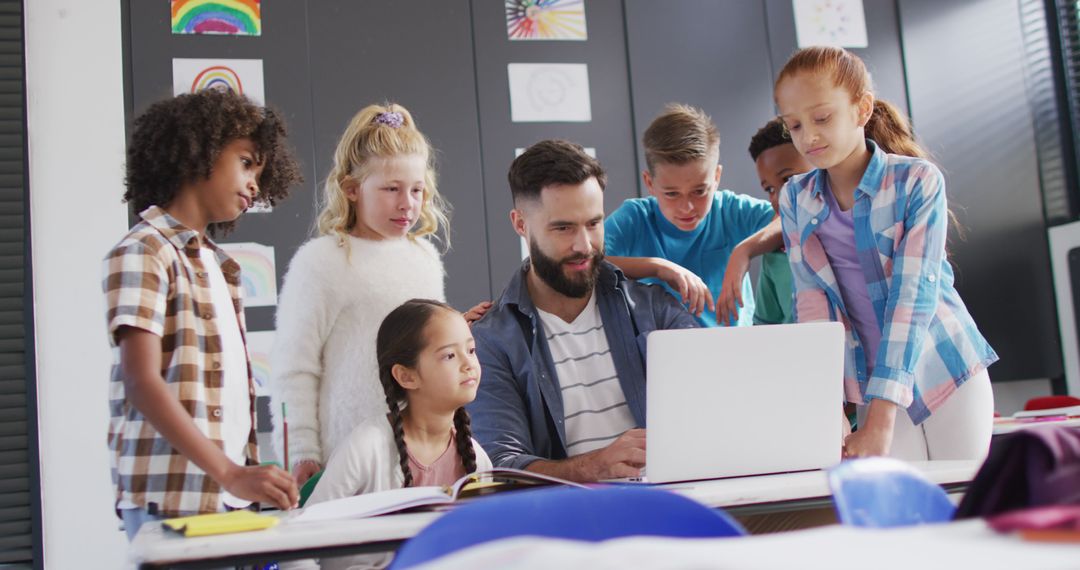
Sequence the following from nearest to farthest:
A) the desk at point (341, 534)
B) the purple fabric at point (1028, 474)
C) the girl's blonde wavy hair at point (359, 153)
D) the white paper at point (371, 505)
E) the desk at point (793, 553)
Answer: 1. the desk at point (793, 553)
2. the purple fabric at point (1028, 474)
3. the desk at point (341, 534)
4. the white paper at point (371, 505)
5. the girl's blonde wavy hair at point (359, 153)

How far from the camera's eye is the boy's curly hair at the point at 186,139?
6.10ft

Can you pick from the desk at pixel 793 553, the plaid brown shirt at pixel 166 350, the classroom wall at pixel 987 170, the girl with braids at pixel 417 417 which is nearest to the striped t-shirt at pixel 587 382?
the girl with braids at pixel 417 417

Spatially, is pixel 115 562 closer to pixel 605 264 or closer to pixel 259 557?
pixel 605 264

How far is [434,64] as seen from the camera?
400 cm

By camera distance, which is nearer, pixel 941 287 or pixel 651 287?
pixel 941 287

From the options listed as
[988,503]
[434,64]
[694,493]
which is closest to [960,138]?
[434,64]

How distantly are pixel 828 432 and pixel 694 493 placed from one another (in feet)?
1.07

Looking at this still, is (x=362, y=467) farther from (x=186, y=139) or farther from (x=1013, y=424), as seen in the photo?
(x=1013, y=424)

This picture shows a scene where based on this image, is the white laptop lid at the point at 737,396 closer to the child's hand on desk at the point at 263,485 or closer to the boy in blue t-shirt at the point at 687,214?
the child's hand on desk at the point at 263,485

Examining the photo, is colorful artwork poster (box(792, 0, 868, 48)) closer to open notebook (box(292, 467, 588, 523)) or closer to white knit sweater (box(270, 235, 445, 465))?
white knit sweater (box(270, 235, 445, 465))

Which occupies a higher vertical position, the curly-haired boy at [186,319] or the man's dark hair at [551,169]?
the man's dark hair at [551,169]

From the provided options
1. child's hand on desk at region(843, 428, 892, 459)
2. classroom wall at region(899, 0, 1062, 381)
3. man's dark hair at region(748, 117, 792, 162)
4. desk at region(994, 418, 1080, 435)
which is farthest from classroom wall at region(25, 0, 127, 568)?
classroom wall at region(899, 0, 1062, 381)

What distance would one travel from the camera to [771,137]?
114 inches

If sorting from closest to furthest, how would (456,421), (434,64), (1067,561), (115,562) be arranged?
(1067,561) < (456,421) < (115,562) < (434,64)
